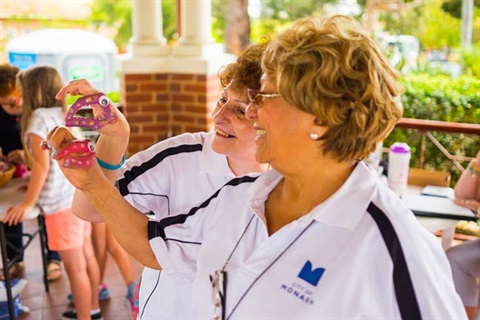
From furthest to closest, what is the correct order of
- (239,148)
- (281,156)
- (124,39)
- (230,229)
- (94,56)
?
(124,39), (94,56), (239,148), (230,229), (281,156)

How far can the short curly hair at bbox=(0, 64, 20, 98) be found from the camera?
10.3 feet

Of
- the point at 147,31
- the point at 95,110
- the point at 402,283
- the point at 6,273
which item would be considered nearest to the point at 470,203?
the point at 402,283

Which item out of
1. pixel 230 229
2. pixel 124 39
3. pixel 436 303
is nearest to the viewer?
pixel 436 303

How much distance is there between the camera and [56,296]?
3.35 meters

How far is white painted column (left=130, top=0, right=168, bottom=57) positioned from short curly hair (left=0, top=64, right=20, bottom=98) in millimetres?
1389

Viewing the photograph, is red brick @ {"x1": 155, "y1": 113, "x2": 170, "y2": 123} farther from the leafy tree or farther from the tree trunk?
the leafy tree

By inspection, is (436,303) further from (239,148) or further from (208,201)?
(239,148)

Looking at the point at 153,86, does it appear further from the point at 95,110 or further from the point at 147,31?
the point at 95,110

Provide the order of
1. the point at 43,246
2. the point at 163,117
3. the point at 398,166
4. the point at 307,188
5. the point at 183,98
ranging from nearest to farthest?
the point at 307,188 < the point at 398,166 < the point at 43,246 < the point at 183,98 < the point at 163,117

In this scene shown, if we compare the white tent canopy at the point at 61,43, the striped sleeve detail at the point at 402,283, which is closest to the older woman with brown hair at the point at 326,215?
the striped sleeve detail at the point at 402,283

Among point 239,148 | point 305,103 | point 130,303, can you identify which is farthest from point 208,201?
point 130,303

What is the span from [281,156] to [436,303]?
0.38m

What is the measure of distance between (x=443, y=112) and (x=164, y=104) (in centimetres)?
228

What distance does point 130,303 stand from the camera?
3.21 m
